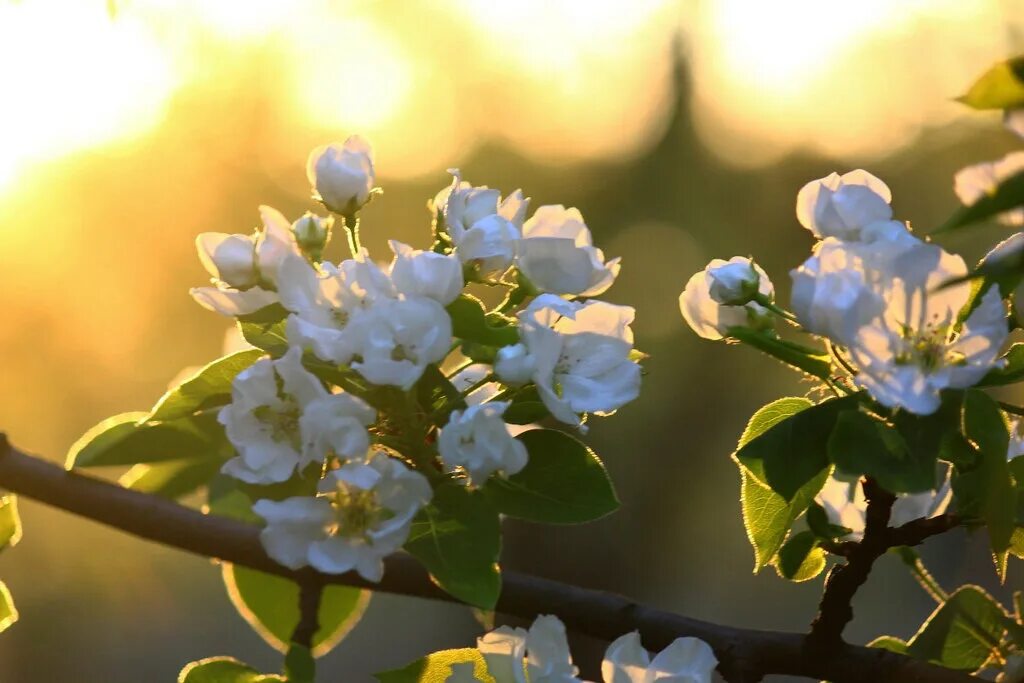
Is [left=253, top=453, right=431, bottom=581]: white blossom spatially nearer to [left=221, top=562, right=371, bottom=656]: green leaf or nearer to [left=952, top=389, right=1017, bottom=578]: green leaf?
[left=221, top=562, right=371, bottom=656]: green leaf

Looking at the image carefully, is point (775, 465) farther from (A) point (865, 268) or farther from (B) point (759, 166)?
(B) point (759, 166)

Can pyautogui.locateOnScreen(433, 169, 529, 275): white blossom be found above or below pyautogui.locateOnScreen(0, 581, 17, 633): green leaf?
above

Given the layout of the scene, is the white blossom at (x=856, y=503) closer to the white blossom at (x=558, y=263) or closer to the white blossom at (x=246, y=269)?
the white blossom at (x=558, y=263)

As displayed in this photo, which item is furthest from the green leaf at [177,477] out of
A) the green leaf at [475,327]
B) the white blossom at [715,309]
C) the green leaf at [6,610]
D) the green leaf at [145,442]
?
the white blossom at [715,309]

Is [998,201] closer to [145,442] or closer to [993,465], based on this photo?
[993,465]

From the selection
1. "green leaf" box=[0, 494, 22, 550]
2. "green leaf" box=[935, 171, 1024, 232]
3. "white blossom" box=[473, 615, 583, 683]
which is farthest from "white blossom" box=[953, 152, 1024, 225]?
"green leaf" box=[0, 494, 22, 550]

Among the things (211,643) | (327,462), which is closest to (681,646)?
(327,462)
